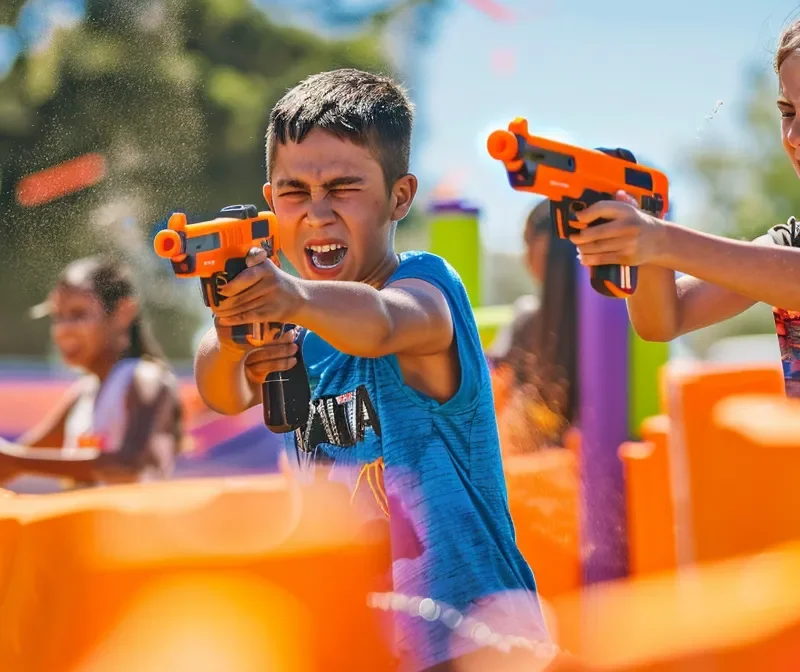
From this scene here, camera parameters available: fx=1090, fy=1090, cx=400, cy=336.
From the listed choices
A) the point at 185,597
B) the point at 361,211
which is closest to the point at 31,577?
the point at 185,597

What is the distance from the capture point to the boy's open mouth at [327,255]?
5.47 feet

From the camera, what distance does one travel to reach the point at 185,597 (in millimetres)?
1756

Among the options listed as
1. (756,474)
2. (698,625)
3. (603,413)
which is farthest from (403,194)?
(603,413)

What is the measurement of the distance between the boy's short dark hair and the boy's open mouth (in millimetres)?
151

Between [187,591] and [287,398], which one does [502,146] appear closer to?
[287,398]

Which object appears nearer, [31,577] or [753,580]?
[753,580]

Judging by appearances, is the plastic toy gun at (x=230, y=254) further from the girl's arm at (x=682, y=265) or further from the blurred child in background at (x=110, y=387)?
the blurred child in background at (x=110, y=387)

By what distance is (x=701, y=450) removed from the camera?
10.1 feet

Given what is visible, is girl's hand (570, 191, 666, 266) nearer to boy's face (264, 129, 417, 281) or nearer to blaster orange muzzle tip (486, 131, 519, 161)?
blaster orange muzzle tip (486, 131, 519, 161)

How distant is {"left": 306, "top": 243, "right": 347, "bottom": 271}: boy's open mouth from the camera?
1667 millimetres

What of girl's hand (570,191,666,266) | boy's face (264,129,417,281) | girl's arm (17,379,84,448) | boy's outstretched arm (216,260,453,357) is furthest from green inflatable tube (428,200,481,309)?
girl's hand (570,191,666,266)

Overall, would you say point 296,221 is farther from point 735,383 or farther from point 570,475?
point 735,383

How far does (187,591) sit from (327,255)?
0.59 metres

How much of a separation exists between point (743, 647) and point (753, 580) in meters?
0.14
